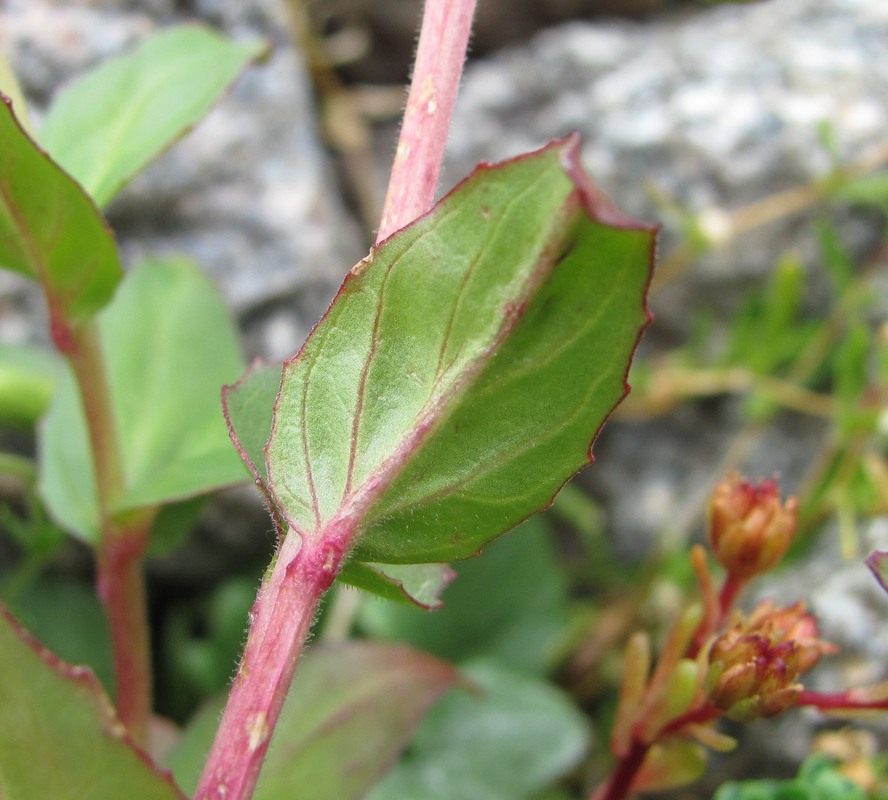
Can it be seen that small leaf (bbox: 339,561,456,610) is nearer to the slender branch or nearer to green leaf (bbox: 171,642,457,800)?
the slender branch

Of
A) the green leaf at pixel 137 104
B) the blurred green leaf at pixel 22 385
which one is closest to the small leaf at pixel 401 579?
the green leaf at pixel 137 104

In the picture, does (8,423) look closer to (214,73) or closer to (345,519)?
(214,73)

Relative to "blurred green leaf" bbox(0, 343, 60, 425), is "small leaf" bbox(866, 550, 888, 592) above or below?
above

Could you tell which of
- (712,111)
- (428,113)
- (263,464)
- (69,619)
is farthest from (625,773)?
(712,111)

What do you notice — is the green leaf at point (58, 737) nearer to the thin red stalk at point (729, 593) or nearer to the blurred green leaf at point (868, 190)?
the thin red stalk at point (729, 593)

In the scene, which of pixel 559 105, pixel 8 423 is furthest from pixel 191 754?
pixel 559 105

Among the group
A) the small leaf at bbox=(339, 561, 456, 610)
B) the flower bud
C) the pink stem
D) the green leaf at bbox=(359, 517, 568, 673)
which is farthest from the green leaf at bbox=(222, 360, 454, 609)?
the green leaf at bbox=(359, 517, 568, 673)
